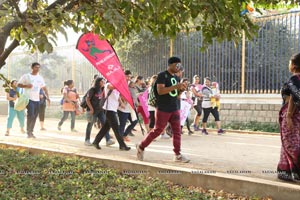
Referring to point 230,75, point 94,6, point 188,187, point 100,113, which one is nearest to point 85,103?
point 100,113

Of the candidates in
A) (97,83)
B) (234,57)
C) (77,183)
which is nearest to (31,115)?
(97,83)

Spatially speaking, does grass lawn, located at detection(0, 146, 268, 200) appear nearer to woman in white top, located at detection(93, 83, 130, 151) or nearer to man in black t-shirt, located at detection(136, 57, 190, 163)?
man in black t-shirt, located at detection(136, 57, 190, 163)

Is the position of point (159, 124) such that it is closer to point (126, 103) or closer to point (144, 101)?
point (126, 103)

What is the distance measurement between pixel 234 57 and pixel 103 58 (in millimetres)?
7265

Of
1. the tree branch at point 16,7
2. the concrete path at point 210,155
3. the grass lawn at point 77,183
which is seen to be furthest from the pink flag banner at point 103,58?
the tree branch at point 16,7

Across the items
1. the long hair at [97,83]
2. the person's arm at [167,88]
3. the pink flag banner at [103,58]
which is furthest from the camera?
the long hair at [97,83]

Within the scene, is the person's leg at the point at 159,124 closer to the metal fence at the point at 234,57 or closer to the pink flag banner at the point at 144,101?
the pink flag banner at the point at 144,101

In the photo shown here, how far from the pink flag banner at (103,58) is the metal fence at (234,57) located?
3.01 m

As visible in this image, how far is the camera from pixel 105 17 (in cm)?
395

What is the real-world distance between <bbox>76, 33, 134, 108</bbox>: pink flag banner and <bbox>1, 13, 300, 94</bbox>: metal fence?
3.01 meters

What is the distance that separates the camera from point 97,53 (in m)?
7.14

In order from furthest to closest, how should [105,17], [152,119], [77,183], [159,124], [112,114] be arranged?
[152,119] → [112,114] → [159,124] → [77,183] → [105,17]

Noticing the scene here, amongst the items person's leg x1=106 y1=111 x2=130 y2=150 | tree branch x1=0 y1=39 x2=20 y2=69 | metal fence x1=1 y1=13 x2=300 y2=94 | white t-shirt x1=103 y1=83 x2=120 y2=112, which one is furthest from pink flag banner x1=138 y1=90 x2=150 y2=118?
tree branch x1=0 y1=39 x2=20 y2=69

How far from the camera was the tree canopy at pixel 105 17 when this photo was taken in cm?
378
